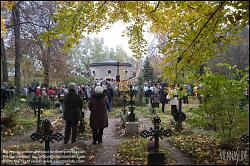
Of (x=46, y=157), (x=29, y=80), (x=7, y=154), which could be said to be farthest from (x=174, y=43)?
(x=29, y=80)

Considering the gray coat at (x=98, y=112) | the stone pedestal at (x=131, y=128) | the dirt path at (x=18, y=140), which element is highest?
the gray coat at (x=98, y=112)

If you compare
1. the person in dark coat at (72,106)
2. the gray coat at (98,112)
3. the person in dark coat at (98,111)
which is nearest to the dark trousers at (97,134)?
the person in dark coat at (98,111)

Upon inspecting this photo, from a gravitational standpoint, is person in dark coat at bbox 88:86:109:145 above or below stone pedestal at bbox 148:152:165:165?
above

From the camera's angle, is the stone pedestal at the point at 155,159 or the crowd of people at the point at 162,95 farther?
the crowd of people at the point at 162,95

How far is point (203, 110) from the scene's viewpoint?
7121 mm

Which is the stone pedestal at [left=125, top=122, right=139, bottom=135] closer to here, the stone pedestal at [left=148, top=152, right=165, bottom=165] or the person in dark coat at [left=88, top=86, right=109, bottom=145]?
the person in dark coat at [left=88, top=86, right=109, bottom=145]

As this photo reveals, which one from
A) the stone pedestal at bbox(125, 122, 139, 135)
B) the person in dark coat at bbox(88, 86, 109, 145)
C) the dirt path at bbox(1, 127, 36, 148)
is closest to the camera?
the person in dark coat at bbox(88, 86, 109, 145)

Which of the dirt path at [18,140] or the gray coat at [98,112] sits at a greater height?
the gray coat at [98,112]

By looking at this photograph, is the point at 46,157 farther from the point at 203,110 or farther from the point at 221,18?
the point at 221,18

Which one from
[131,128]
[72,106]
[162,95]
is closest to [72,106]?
[72,106]

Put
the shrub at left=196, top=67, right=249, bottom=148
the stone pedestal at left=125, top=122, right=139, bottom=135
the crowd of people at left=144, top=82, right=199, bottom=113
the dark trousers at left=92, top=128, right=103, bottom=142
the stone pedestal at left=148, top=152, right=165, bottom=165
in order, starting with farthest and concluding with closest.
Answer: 1. the stone pedestal at left=125, top=122, right=139, bottom=135
2. the dark trousers at left=92, top=128, right=103, bottom=142
3. the crowd of people at left=144, top=82, right=199, bottom=113
4. the shrub at left=196, top=67, right=249, bottom=148
5. the stone pedestal at left=148, top=152, right=165, bottom=165

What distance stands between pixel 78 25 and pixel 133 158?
10.2ft

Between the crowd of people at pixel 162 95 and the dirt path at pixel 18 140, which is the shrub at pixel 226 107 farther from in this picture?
the dirt path at pixel 18 140

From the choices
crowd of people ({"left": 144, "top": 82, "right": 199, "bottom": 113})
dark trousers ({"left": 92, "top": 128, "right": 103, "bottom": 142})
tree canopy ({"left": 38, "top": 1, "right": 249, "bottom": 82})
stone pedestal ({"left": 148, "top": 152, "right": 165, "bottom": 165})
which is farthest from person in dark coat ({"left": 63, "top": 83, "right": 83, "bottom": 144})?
stone pedestal ({"left": 148, "top": 152, "right": 165, "bottom": 165})
